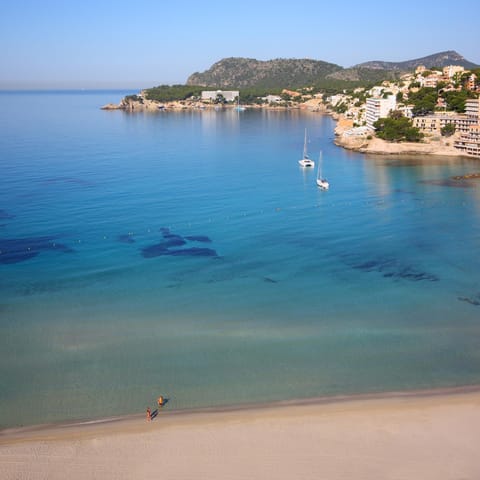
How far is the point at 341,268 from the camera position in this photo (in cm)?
1873

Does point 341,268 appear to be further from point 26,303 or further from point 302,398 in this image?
point 26,303

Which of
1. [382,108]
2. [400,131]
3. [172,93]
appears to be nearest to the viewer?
[400,131]

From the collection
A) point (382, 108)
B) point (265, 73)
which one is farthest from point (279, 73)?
point (382, 108)

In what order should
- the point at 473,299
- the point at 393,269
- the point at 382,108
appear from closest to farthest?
the point at 473,299
the point at 393,269
the point at 382,108

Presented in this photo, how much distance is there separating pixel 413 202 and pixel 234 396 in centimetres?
1978

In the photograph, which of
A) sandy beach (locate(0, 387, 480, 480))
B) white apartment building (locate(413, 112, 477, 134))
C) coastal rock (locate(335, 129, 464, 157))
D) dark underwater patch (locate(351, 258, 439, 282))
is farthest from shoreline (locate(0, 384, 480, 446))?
white apartment building (locate(413, 112, 477, 134))

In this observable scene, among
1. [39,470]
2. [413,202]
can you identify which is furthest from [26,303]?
[413,202]

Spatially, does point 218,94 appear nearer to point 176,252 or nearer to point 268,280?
point 176,252

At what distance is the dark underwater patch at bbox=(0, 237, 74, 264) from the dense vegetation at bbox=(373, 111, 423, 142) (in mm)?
32797

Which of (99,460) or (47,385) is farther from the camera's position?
(47,385)

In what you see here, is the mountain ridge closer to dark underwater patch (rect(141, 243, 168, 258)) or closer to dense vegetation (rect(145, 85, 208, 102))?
dense vegetation (rect(145, 85, 208, 102))

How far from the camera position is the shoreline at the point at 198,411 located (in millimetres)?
10500

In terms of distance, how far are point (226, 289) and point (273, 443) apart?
23.9 ft

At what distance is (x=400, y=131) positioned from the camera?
151 ft
